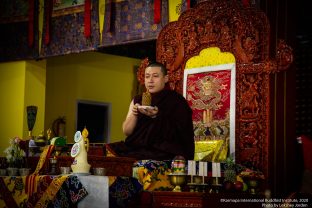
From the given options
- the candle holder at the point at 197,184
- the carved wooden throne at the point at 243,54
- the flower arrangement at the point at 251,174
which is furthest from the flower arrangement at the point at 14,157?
the carved wooden throne at the point at 243,54

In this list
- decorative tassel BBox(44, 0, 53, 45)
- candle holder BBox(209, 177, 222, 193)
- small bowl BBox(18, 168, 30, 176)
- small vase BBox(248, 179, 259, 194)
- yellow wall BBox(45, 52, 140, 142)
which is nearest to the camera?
small bowl BBox(18, 168, 30, 176)

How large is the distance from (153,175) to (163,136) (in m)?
0.52

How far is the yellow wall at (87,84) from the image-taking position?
32.2 ft

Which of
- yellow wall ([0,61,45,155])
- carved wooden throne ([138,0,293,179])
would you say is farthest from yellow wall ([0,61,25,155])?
carved wooden throne ([138,0,293,179])

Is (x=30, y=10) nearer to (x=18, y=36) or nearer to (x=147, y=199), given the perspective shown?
(x=18, y=36)

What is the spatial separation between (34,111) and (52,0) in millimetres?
2007

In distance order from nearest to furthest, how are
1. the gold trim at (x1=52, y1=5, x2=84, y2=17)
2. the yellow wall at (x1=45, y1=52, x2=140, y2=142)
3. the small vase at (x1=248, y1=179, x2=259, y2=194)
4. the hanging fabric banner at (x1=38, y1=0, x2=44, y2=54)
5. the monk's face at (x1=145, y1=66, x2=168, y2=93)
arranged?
the small vase at (x1=248, y1=179, x2=259, y2=194)
the monk's face at (x1=145, y1=66, x2=168, y2=93)
the gold trim at (x1=52, y1=5, x2=84, y2=17)
the hanging fabric banner at (x1=38, y1=0, x2=44, y2=54)
the yellow wall at (x1=45, y1=52, x2=140, y2=142)

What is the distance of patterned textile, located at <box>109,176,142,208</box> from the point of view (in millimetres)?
4078

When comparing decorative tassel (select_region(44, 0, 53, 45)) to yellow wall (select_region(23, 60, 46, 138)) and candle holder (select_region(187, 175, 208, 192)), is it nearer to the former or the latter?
yellow wall (select_region(23, 60, 46, 138))

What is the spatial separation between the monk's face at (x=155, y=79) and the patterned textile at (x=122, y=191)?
1.43 metres

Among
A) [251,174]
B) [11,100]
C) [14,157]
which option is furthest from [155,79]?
Answer: [11,100]

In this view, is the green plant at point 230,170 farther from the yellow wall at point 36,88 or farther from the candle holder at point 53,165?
the yellow wall at point 36,88

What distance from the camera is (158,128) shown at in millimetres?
5379

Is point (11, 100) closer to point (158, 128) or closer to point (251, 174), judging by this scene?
point (158, 128)
